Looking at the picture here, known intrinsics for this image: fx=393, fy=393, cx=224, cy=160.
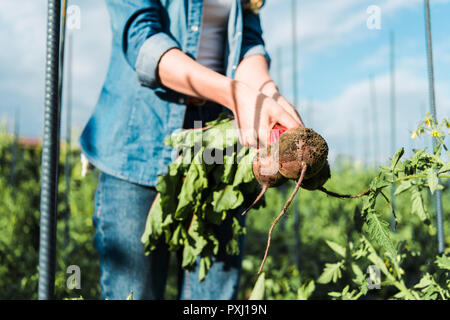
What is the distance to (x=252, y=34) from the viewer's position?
118 centimetres

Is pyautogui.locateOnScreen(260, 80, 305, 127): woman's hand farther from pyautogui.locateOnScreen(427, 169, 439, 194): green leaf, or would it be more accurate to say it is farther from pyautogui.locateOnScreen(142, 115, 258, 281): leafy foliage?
pyautogui.locateOnScreen(427, 169, 439, 194): green leaf

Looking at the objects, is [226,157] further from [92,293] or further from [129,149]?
[92,293]

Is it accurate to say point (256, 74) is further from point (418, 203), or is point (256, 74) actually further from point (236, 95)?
point (418, 203)

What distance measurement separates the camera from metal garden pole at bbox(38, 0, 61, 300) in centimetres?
58

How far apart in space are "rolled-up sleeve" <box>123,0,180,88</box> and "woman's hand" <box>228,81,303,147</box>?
8.4 inches

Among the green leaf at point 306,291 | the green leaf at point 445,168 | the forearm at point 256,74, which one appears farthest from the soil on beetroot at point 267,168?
the green leaf at point 306,291

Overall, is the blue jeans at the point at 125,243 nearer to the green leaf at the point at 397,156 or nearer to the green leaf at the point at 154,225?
the green leaf at the point at 154,225

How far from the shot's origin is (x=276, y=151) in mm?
816

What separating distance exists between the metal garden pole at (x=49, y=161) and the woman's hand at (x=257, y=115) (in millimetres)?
387

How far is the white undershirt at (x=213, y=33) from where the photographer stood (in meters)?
1.09

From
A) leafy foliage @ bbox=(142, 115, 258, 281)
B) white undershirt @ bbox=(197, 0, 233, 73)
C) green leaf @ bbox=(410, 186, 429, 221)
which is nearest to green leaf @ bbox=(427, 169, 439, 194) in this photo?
green leaf @ bbox=(410, 186, 429, 221)

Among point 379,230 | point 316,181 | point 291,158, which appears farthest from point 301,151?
point 379,230

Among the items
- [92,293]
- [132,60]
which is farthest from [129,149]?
[92,293]

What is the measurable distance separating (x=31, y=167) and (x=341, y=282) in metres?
5.37
